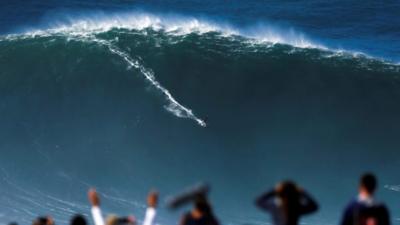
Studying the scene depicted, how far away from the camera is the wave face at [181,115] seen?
17.1 metres

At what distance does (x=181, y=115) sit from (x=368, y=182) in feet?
43.2

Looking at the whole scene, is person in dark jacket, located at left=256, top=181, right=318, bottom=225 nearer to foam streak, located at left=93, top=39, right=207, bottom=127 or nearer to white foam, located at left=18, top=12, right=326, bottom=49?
foam streak, located at left=93, top=39, right=207, bottom=127

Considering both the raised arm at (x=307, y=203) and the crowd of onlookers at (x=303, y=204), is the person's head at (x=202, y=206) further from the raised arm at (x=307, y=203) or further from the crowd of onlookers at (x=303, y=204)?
the raised arm at (x=307, y=203)

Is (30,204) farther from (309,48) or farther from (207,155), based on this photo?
(309,48)

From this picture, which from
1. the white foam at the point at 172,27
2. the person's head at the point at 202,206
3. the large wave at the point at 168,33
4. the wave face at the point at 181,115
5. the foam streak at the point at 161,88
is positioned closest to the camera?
the person's head at the point at 202,206

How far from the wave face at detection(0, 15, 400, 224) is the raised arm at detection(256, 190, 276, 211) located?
9017 mm

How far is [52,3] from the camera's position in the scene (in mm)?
28172

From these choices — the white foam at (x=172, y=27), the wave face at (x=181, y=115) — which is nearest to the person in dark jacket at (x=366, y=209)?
the wave face at (x=181, y=115)

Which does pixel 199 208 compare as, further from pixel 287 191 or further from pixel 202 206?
pixel 287 191

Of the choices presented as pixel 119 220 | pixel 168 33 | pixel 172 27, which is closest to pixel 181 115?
pixel 168 33

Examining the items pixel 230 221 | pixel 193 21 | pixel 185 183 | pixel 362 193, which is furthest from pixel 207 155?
pixel 362 193

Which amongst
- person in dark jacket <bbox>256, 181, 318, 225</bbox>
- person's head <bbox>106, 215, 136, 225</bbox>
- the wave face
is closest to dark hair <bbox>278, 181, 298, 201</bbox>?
person in dark jacket <bbox>256, 181, 318, 225</bbox>

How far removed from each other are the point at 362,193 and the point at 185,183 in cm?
1112

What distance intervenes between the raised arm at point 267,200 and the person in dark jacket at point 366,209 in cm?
59
